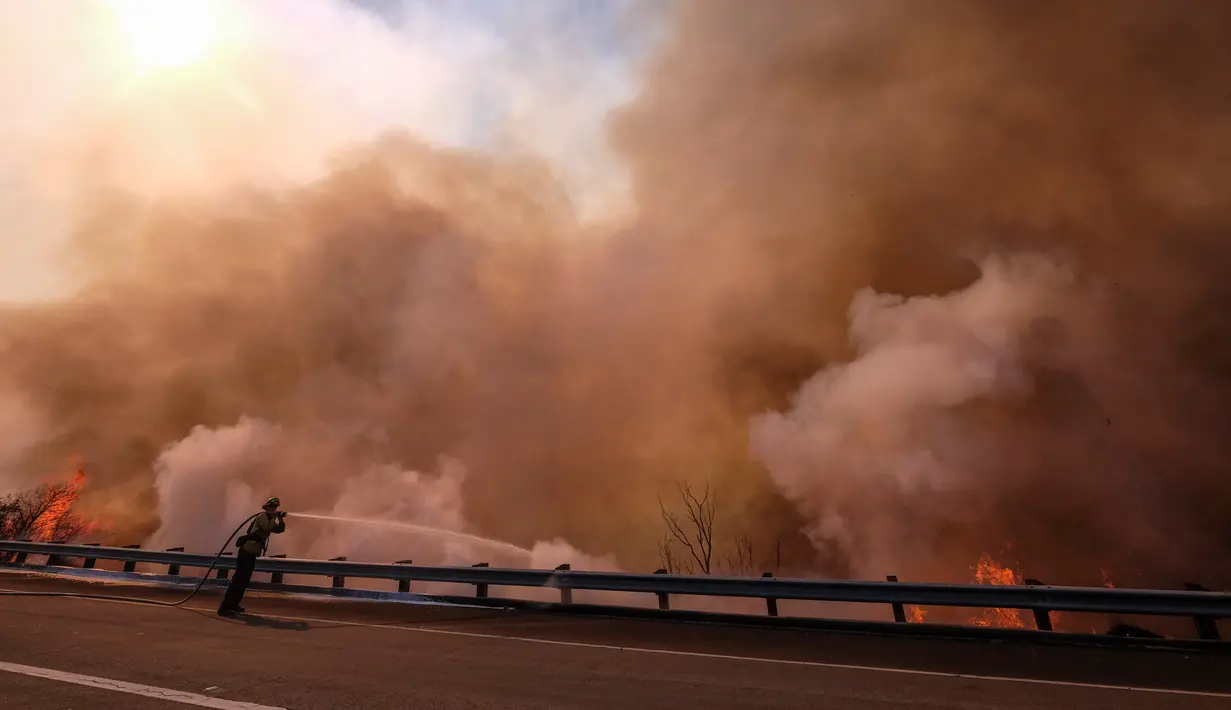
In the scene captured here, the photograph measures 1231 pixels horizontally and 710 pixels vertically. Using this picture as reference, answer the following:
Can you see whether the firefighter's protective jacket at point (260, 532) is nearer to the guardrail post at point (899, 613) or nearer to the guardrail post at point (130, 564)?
the guardrail post at point (130, 564)

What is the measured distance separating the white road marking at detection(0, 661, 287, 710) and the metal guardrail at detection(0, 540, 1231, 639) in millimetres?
5610

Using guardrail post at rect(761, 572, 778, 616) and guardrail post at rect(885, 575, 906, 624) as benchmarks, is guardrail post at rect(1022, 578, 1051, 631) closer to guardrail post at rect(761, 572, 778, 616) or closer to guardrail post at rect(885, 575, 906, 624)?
guardrail post at rect(885, 575, 906, 624)

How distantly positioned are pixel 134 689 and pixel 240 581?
16.3ft

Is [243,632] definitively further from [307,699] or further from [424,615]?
[307,699]

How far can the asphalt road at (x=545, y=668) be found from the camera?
525 centimetres

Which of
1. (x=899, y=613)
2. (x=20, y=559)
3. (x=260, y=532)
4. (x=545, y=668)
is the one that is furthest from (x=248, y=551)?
(x=20, y=559)

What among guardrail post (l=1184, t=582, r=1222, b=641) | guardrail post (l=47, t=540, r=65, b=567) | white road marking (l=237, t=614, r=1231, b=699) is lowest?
white road marking (l=237, t=614, r=1231, b=699)

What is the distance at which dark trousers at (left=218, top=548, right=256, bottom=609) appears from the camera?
9.77m

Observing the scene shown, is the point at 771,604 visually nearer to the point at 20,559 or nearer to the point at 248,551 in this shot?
the point at 248,551

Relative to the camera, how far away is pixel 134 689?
5340mm

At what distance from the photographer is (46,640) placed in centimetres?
733

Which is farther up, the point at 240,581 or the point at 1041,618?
the point at 240,581

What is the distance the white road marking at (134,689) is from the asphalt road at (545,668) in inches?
0.8

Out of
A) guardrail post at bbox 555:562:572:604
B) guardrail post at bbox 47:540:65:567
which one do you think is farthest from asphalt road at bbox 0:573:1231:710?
guardrail post at bbox 47:540:65:567
